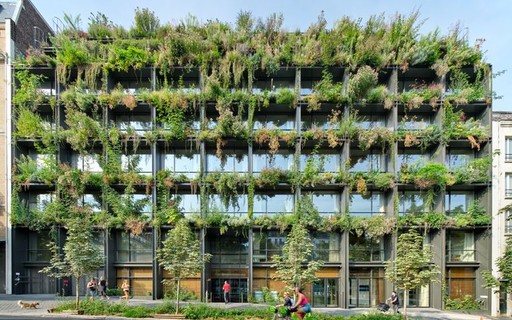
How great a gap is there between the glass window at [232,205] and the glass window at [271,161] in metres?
2.48

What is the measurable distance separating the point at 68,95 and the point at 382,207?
24.4 metres

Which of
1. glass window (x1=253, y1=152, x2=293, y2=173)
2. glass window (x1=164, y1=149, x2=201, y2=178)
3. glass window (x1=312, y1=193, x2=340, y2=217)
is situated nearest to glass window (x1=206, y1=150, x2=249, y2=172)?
glass window (x1=253, y1=152, x2=293, y2=173)

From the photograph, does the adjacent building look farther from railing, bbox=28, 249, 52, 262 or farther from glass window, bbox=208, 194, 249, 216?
glass window, bbox=208, 194, 249, 216

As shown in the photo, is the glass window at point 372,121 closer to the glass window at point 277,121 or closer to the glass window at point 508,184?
the glass window at point 277,121

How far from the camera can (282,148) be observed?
24766mm

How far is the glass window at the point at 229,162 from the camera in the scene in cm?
2461

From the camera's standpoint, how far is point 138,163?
969 inches

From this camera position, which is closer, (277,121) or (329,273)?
(329,273)

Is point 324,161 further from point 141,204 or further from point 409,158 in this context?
point 141,204

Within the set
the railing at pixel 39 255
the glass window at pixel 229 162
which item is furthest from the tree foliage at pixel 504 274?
the railing at pixel 39 255

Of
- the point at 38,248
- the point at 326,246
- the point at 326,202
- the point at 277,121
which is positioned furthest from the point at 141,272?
the point at 277,121

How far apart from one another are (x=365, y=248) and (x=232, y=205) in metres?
10.3

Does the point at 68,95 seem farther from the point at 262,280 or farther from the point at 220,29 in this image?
the point at 262,280

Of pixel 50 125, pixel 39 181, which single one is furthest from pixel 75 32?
pixel 39 181
